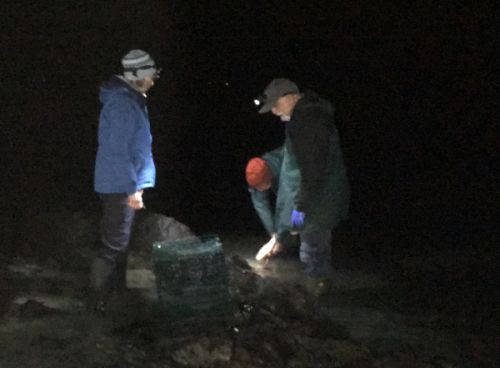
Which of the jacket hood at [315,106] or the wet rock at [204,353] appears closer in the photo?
the wet rock at [204,353]

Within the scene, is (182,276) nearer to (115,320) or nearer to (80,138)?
(115,320)

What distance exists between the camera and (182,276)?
5.89m

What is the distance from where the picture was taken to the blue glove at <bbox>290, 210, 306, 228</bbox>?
6.30 m

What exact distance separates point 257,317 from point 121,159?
145 cm

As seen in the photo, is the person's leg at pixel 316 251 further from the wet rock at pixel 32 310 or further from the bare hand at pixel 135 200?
the wet rock at pixel 32 310

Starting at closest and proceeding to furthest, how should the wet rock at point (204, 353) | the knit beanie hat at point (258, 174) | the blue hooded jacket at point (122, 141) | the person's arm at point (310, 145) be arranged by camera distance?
the wet rock at point (204, 353) → the blue hooded jacket at point (122, 141) → the person's arm at point (310, 145) → the knit beanie hat at point (258, 174)

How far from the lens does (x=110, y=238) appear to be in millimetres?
6004

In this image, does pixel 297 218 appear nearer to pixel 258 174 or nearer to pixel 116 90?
pixel 258 174

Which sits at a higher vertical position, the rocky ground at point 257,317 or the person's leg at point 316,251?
the person's leg at point 316,251

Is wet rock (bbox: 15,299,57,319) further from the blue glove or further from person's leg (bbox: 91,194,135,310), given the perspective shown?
the blue glove

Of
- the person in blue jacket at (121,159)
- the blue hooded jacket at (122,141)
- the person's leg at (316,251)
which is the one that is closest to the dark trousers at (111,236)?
the person in blue jacket at (121,159)

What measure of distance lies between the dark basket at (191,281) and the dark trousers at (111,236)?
0.91 feet

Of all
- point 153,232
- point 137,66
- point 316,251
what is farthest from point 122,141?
point 153,232

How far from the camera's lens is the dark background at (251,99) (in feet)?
36.6
